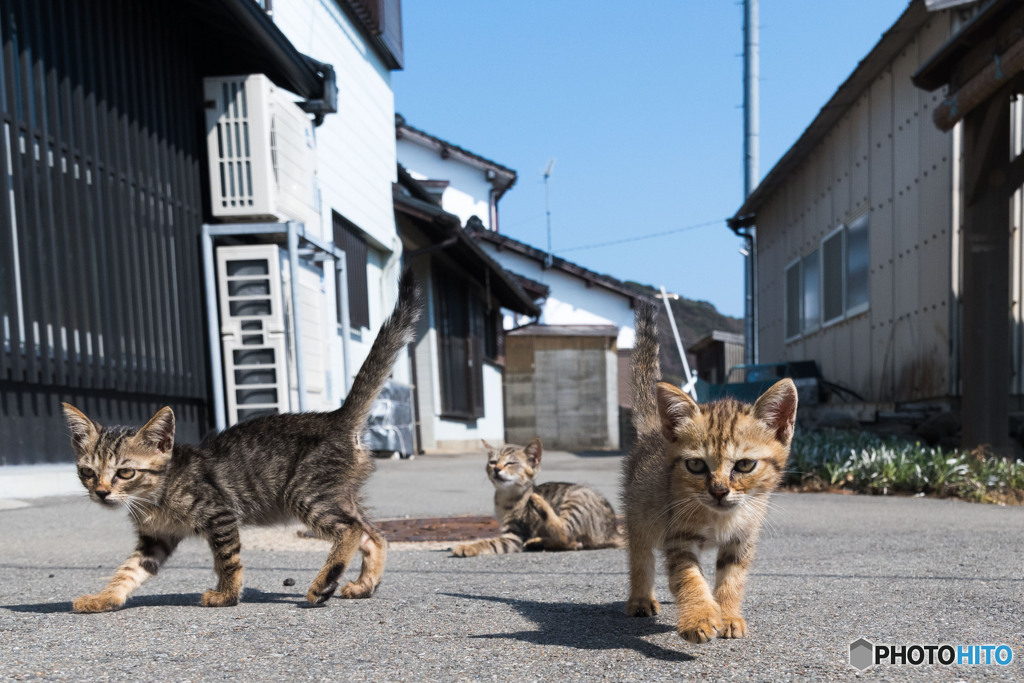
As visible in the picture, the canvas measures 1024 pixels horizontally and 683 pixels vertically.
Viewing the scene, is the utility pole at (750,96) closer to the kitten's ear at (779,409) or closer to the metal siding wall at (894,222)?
the metal siding wall at (894,222)

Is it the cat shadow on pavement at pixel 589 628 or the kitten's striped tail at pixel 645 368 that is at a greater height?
the kitten's striped tail at pixel 645 368

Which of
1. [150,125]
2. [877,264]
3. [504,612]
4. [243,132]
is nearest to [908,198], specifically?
[877,264]

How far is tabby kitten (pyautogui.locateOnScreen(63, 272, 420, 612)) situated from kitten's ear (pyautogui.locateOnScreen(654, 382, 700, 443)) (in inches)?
57.1

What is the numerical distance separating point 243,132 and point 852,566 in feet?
26.7

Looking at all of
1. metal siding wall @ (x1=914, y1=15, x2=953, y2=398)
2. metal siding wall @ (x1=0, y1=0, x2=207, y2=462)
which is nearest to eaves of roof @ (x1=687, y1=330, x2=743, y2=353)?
metal siding wall @ (x1=914, y1=15, x2=953, y2=398)

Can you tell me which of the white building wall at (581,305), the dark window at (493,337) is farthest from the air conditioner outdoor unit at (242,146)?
the white building wall at (581,305)

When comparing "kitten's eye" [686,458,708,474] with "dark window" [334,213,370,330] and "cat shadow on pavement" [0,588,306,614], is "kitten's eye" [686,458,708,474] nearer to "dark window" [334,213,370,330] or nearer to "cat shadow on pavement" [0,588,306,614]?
"cat shadow on pavement" [0,588,306,614]

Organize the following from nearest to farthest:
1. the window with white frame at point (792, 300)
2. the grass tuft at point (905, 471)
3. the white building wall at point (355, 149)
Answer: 1. the grass tuft at point (905, 471)
2. the white building wall at point (355, 149)
3. the window with white frame at point (792, 300)

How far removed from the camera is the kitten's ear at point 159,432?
3.93 metres

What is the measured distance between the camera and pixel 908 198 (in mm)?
12609

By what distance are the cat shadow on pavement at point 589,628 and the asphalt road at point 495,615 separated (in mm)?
12

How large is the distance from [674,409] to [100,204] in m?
6.63

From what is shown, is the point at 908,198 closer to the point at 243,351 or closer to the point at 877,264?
the point at 877,264

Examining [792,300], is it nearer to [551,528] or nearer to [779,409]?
[551,528]
